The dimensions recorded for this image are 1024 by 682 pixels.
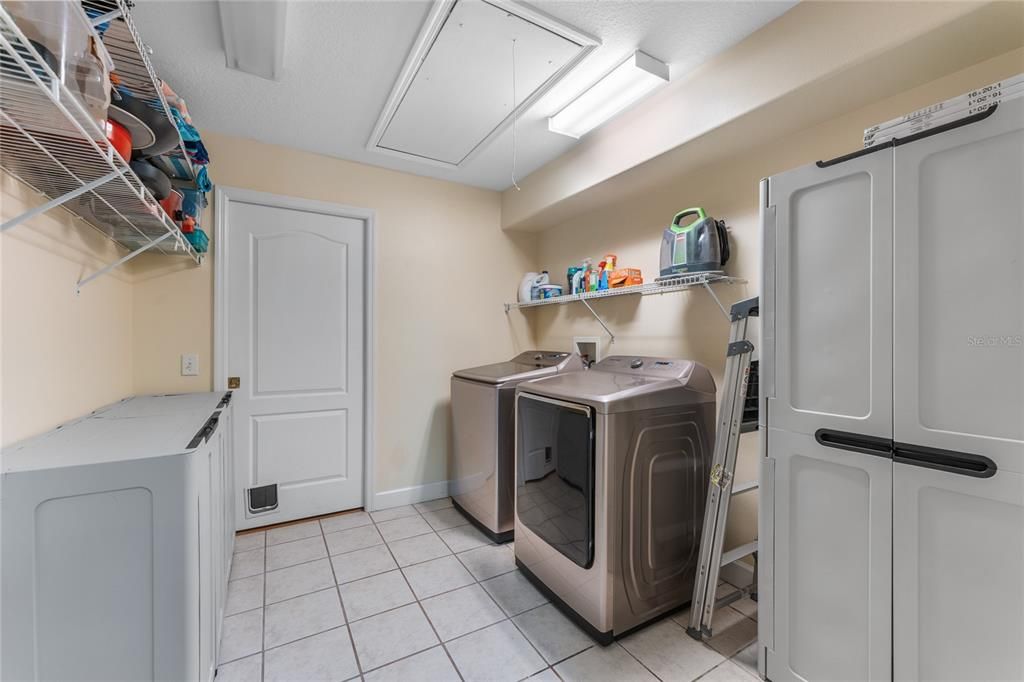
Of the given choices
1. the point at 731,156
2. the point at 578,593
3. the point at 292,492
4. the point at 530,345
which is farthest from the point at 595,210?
the point at 292,492

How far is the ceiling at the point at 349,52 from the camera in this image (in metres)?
1.56

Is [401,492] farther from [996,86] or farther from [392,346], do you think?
[996,86]

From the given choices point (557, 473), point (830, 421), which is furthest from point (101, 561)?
point (830, 421)

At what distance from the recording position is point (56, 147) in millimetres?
1062

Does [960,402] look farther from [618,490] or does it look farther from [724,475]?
[618,490]

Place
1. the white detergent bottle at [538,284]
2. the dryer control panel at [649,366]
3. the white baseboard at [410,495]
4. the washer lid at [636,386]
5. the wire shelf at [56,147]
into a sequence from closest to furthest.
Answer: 1. the wire shelf at [56,147]
2. the washer lid at [636,386]
3. the dryer control panel at [649,366]
4. the white baseboard at [410,495]
5. the white detergent bottle at [538,284]

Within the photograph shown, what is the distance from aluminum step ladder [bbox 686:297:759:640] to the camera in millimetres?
1671

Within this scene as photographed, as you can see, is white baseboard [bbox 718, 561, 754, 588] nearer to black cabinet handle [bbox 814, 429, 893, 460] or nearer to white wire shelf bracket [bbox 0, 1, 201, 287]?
black cabinet handle [bbox 814, 429, 893, 460]

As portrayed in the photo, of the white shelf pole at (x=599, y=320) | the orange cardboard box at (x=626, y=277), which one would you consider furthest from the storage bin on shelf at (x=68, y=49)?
the white shelf pole at (x=599, y=320)

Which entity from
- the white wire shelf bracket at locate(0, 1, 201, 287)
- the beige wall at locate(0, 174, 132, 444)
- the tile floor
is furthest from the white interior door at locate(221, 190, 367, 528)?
the white wire shelf bracket at locate(0, 1, 201, 287)

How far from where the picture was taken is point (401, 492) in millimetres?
3111

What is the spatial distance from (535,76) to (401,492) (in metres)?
2.80

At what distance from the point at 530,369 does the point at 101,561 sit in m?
2.13

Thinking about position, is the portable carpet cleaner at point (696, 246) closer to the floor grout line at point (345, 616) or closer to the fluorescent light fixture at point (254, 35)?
the fluorescent light fixture at point (254, 35)
